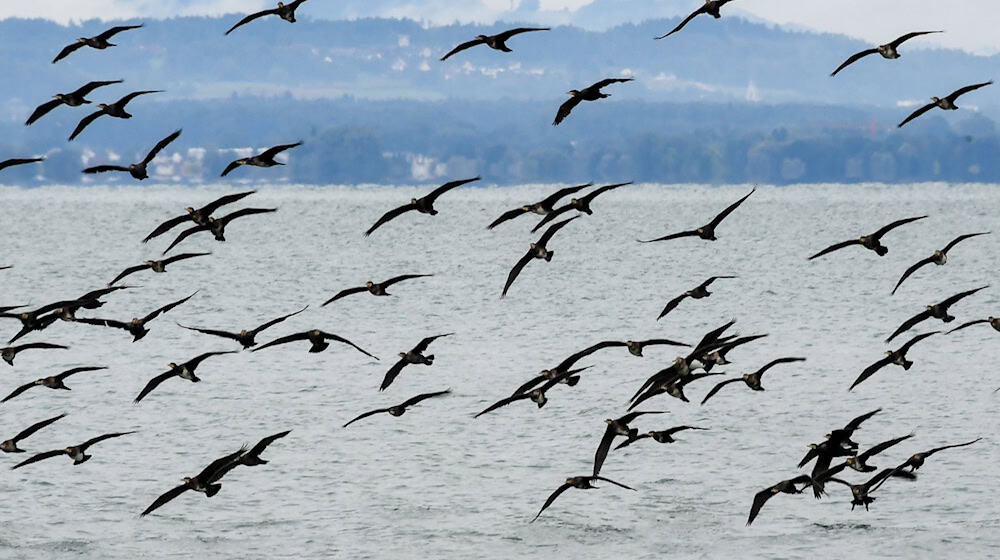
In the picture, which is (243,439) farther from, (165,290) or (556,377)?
(165,290)

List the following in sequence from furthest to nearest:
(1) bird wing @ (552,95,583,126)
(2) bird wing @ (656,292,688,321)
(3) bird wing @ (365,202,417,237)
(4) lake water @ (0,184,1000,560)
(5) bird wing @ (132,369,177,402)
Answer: (4) lake water @ (0,184,1000,560) < (2) bird wing @ (656,292,688,321) < (5) bird wing @ (132,369,177,402) < (3) bird wing @ (365,202,417,237) < (1) bird wing @ (552,95,583,126)

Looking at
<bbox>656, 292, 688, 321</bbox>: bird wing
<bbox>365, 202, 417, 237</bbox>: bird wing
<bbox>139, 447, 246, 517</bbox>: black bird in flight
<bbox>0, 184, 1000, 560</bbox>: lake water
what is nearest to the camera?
<bbox>365, 202, 417, 237</bbox>: bird wing

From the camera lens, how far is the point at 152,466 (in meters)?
51.8

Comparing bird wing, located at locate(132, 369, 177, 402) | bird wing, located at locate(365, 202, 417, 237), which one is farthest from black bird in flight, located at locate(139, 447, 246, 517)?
bird wing, located at locate(365, 202, 417, 237)

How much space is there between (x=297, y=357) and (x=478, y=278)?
168ft

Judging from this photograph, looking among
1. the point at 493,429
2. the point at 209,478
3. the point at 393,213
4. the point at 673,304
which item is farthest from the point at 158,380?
the point at 493,429

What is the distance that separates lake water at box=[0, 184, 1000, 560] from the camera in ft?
140

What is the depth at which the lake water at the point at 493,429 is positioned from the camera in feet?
140

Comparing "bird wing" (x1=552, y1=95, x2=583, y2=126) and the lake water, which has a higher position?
"bird wing" (x1=552, y1=95, x2=583, y2=126)

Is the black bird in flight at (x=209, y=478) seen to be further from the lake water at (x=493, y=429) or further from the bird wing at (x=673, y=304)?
the lake water at (x=493, y=429)

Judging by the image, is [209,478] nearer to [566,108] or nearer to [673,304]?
[566,108]

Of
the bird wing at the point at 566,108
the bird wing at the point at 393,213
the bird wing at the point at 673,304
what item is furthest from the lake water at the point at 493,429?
the bird wing at the point at 566,108

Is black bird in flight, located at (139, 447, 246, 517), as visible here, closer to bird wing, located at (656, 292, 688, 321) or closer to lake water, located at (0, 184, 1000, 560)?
bird wing, located at (656, 292, 688, 321)

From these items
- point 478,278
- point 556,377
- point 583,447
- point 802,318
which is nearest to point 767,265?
point 478,278
